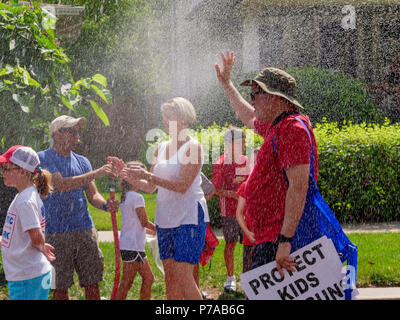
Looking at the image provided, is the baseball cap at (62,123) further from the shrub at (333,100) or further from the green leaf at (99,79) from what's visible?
the shrub at (333,100)

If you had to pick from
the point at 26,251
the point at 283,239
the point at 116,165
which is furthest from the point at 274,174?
the point at 26,251

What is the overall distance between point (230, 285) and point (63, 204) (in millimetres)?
2114

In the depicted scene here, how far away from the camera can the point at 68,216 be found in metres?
4.54

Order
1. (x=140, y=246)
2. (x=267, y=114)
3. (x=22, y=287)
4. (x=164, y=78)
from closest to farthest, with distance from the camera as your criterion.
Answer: (x=267, y=114) → (x=22, y=287) → (x=140, y=246) → (x=164, y=78)

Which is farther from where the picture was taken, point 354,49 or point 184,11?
point 184,11

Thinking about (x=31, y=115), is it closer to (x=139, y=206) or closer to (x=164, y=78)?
(x=139, y=206)

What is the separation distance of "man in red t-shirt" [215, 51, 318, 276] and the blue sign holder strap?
0.07 meters

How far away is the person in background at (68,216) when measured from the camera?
14.8 ft

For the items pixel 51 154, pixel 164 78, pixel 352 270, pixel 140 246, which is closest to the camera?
pixel 352 270

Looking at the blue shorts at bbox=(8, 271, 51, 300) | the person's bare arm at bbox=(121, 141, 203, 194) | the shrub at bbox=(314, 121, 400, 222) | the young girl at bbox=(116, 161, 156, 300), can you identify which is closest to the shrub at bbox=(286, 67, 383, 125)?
the shrub at bbox=(314, 121, 400, 222)

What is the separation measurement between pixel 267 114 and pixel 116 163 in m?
1.46

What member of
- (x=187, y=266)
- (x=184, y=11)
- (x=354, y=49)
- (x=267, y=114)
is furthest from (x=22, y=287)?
(x=184, y=11)

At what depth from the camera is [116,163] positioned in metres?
4.30

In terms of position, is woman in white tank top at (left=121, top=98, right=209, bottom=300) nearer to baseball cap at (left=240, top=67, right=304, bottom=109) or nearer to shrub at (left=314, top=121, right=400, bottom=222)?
baseball cap at (left=240, top=67, right=304, bottom=109)
